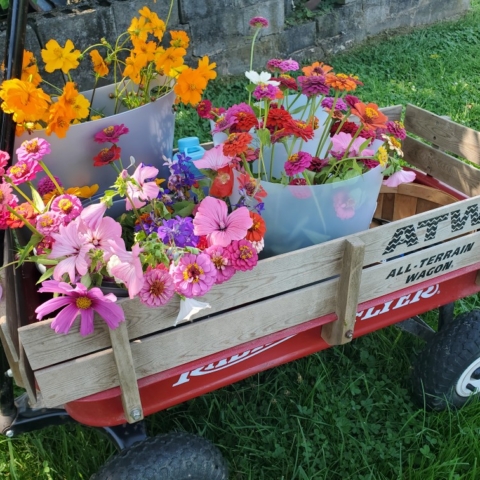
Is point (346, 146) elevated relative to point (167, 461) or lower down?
elevated

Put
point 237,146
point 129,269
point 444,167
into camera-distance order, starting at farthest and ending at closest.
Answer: point 444,167
point 237,146
point 129,269

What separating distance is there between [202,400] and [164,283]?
3.20 feet

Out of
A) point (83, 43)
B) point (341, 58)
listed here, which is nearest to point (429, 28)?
point (341, 58)

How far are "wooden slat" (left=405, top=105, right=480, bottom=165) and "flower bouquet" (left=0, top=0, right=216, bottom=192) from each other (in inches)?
35.6

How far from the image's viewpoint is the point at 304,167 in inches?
45.6

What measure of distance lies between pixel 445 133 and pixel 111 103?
1104 mm

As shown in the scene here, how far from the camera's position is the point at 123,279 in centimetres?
93

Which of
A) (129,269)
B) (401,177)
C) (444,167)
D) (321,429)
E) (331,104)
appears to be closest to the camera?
(129,269)

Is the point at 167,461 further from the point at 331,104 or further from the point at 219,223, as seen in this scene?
the point at 331,104

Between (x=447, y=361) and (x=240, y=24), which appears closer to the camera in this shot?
(x=447, y=361)

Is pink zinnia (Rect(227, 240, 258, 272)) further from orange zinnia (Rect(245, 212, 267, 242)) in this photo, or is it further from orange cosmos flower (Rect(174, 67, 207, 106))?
orange cosmos flower (Rect(174, 67, 207, 106))

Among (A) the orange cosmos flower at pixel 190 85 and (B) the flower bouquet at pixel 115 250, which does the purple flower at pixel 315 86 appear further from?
(B) the flower bouquet at pixel 115 250

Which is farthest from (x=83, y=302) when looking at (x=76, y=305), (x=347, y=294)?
(x=347, y=294)

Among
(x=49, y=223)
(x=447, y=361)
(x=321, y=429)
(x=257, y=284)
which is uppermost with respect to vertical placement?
(x=49, y=223)
